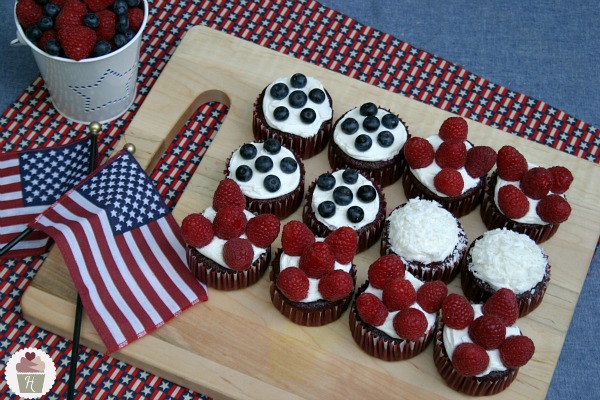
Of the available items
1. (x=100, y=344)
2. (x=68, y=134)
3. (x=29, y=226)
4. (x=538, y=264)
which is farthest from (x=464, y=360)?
(x=68, y=134)

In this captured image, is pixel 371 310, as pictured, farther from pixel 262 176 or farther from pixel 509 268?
pixel 262 176

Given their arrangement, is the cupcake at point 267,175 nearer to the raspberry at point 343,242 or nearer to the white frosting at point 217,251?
the white frosting at point 217,251

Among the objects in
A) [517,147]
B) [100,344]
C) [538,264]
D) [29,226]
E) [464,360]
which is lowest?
[100,344]

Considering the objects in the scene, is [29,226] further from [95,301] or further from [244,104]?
[244,104]

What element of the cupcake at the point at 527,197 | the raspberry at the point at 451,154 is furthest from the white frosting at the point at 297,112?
the cupcake at the point at 527,197

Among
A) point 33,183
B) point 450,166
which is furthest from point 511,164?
point 33,183
